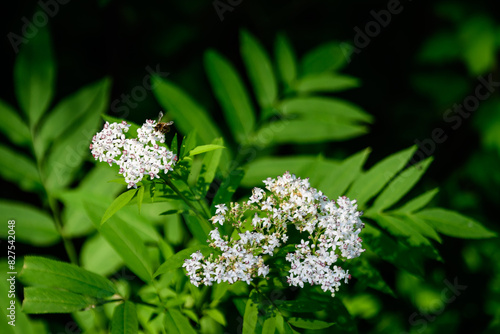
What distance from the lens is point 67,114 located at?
10.7 feet

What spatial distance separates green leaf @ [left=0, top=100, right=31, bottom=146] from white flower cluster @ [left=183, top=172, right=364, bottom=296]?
1.83 meters

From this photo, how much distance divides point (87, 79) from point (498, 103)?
4.39 meters

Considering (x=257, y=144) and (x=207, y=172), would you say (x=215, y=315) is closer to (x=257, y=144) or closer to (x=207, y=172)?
(x=207, y=172)

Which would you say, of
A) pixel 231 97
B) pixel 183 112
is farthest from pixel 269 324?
pixel 231 97

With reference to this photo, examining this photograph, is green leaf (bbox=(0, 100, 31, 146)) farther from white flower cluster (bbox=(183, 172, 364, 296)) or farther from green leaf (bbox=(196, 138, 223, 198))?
white flower cluster (bbox=(183, 172, 364, 296))

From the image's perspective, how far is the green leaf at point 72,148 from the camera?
124 inches

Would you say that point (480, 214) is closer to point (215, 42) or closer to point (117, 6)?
point (215, 42)

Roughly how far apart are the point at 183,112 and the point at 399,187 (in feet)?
4.72

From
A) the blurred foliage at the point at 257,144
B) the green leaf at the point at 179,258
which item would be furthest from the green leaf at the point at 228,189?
the green leaf at the point at 179,258

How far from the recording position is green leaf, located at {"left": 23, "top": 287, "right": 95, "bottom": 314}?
2.02 m

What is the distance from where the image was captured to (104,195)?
309 centimetres

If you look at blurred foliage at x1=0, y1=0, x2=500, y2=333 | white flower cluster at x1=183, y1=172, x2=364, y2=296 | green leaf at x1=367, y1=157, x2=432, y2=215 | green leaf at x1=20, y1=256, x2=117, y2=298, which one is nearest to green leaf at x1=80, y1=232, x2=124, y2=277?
blurred foliage at x1=0, y1=0, x2=500, y2=333

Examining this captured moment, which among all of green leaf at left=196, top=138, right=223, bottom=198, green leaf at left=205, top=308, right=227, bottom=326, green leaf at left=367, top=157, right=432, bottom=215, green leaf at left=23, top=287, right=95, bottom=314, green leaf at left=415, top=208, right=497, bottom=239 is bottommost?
green leaf at left=205, top=308, right=227, bottom=326

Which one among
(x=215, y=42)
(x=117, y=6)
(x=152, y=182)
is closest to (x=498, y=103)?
(x=215, y=42)
